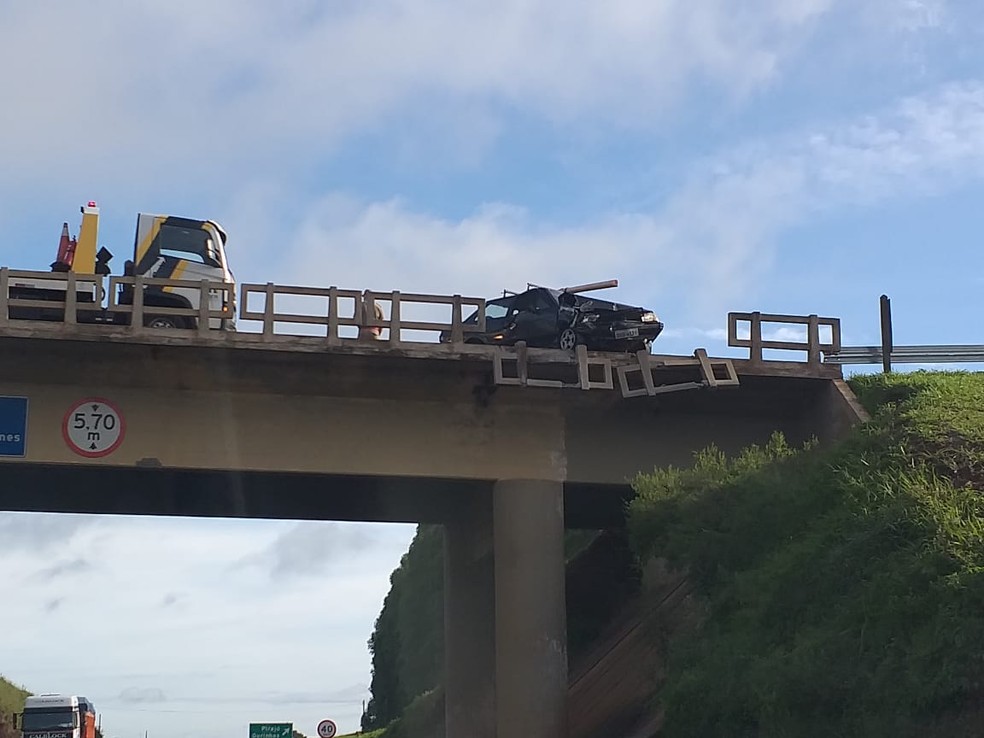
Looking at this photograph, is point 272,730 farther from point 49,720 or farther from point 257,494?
point 257,494

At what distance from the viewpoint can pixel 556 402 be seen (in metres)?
25.4

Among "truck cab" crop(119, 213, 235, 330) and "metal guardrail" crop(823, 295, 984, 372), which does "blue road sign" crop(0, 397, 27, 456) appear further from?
"metal guardrail" crop(823, 295, 984, 372)

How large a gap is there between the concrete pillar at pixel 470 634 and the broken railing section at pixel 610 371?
440 centimetres

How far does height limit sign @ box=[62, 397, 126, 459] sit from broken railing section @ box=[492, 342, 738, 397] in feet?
22.5

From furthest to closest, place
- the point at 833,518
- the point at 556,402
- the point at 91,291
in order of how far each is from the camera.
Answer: the point at 556,402, the point at 91,291, the point at 833,518

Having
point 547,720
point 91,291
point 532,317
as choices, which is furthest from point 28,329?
point 547,720

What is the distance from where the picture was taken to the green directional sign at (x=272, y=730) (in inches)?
1479

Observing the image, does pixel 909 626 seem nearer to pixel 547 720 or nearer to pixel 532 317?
pixel 547 720

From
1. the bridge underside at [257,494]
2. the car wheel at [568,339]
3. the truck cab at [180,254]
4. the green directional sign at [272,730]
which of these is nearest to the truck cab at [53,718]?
the green directional sign at [272,730]

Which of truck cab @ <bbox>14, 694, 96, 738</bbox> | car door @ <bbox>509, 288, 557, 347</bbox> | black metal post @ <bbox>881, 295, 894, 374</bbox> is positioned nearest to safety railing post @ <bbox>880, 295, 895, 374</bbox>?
black metal post @ <bbox>881, 295, 894, 374</bbox>

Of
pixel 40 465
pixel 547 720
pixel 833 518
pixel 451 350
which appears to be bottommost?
pixel 547 720

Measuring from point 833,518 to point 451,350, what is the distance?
25.6 feet

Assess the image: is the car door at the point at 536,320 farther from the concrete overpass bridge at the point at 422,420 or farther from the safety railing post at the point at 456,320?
the safety railing post at the point at 456,320

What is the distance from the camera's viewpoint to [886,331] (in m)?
27.1
